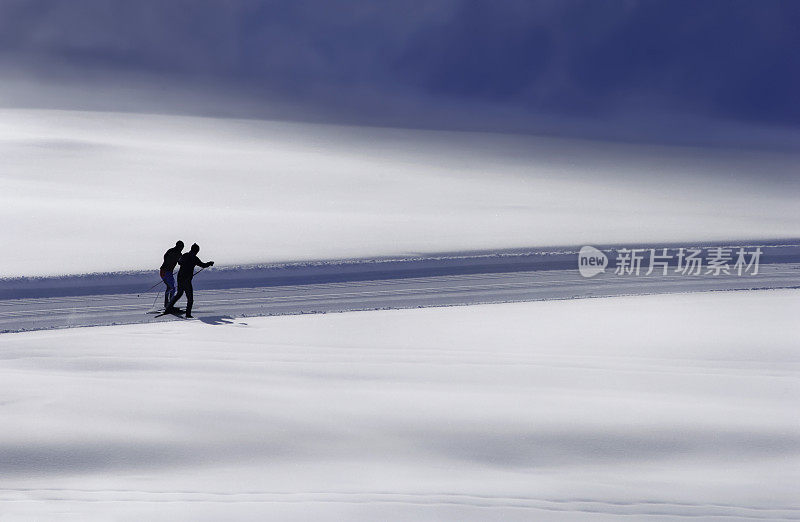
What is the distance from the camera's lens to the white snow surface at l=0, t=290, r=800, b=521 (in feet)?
15.9

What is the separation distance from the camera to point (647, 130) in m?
27.0

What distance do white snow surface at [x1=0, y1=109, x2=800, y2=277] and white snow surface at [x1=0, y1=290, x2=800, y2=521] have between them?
4796mm

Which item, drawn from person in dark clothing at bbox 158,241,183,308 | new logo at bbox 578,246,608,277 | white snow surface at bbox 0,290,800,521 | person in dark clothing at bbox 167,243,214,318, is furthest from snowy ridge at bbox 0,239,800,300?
white snow surface at bbox 0,290,800,521

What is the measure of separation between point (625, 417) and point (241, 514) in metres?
2.66

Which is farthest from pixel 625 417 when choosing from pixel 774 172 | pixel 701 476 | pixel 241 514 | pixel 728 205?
pixel 774 172

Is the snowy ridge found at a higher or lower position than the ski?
higher

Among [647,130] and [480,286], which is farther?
[647,130]

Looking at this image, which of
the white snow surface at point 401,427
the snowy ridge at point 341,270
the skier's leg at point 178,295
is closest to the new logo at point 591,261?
the snowy ridge at point 341,270

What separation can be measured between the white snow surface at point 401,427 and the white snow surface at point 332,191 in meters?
4.80

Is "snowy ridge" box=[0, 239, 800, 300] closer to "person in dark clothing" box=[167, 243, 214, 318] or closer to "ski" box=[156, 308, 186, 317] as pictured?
"ski" box=[156, 308, 186, 317]

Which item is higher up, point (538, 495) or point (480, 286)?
point (480, 286)

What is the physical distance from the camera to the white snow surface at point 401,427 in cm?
484

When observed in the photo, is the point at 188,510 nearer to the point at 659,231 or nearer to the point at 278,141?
the point at 659,231

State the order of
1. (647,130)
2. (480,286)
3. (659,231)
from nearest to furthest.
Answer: (480,286) → (659,231) → (647,130)
